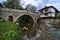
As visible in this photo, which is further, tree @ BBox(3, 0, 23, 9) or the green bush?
tree @ BBox(3, 0, 23, 9)

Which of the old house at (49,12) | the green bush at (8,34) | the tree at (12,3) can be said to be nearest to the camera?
the green bush at (8,34)

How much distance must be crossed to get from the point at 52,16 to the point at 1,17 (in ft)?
64.6

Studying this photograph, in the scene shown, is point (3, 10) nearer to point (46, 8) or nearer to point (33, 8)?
point (46, 8)

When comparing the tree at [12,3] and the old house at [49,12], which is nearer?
the tree at [12,3]

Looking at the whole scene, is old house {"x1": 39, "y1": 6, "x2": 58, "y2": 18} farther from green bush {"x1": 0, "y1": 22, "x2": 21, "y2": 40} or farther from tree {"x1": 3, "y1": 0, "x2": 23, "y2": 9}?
green bush {"x1": 0, "y1": 22, "x2": 21, "y2": 40}

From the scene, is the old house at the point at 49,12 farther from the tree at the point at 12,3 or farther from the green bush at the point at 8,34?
the green bush at the point at 8,34

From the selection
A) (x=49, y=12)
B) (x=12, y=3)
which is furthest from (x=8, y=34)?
(x=49, y=12)

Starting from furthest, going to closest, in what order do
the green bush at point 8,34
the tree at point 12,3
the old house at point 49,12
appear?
the old house at point 49,12, the tree at point 12,3, the green bush at point 8,34

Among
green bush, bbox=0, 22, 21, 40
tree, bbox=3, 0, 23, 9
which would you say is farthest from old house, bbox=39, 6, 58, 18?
green bush, bbox=0, 22, 21, 40

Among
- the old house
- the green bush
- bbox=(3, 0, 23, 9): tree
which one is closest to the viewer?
the green bush

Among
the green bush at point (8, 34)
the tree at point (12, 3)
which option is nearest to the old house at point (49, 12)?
the tree at point (12, 3)

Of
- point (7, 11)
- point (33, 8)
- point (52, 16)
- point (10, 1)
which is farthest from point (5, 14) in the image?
point (33, 8)

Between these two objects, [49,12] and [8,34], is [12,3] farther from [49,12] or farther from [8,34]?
[8,34]

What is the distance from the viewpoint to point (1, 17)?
33.5 m
